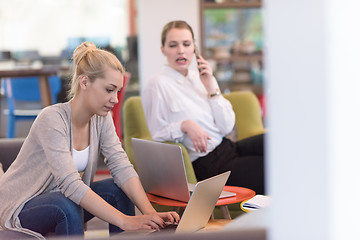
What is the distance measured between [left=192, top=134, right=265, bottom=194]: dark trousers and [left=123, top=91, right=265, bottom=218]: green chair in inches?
6.0

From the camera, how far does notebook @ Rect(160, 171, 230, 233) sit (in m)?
2.18

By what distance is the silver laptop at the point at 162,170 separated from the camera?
2.67 meters

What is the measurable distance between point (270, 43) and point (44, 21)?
12664 millimetres

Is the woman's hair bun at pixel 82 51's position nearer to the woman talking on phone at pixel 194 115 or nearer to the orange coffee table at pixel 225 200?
the orange coffee table at pixel 225 200

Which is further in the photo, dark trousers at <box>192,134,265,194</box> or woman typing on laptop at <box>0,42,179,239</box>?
dark trousers at <box>192,134,265,194</box>

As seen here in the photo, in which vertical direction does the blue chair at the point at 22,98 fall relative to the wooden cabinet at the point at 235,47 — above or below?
below

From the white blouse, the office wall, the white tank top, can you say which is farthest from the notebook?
the office wall

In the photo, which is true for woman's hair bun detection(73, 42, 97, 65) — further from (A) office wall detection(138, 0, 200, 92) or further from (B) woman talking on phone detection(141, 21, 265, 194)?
(A) office wall detection(138, 0, 200, 92)

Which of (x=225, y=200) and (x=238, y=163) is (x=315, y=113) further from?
(x=238, y=163)

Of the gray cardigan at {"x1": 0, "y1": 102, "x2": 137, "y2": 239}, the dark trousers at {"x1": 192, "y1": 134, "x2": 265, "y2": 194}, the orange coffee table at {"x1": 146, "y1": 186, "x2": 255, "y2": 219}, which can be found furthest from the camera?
the dark trousers at {"x1": 192, "y1": 134, "x2": 265, "y2": 194}

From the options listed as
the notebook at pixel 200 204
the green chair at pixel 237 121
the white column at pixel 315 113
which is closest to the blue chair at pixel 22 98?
the green chair at pixel 237 121

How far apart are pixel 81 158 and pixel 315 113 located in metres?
1.86

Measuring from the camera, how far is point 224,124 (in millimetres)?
3504

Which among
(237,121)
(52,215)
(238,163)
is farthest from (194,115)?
(52,215)
